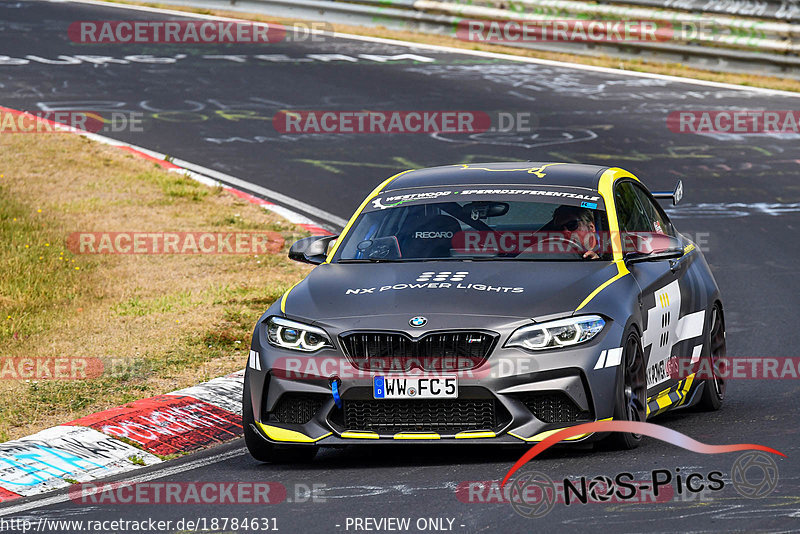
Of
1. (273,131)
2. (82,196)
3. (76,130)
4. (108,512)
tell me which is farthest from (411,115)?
(108,512)

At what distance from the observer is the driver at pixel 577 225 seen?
8.47 meters

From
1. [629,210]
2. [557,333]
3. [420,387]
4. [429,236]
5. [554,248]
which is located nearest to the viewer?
[420,387]

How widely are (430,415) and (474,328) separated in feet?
1.64

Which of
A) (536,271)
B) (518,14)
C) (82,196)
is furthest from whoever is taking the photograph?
(518,14)

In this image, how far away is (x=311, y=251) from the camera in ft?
28.9

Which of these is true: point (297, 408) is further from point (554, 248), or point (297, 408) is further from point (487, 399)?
point (554, 248)

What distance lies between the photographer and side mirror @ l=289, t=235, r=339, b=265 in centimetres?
876

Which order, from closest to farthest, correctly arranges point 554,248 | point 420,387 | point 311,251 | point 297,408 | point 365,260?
point 420,387, point 297,408, point 554,248, point 365,260, point 311,251

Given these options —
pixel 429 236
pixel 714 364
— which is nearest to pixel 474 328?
pixel 429 236

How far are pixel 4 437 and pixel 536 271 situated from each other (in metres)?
3.31

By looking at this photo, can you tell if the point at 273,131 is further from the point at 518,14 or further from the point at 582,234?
the point at 582,234

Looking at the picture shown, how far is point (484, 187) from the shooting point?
886 centimetres

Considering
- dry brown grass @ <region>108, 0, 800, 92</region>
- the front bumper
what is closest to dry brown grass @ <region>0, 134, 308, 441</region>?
the front bumper

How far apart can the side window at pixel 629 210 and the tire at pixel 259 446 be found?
243cm
